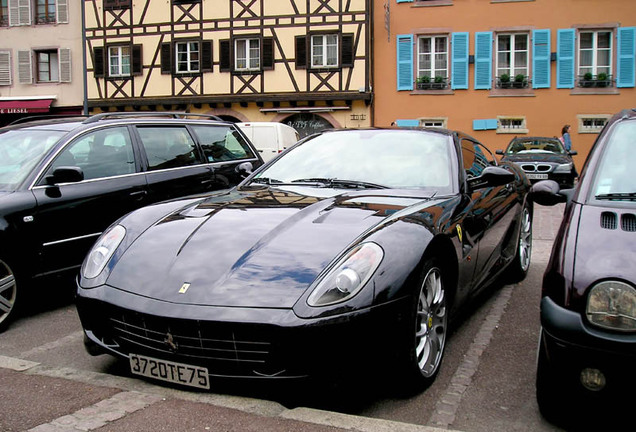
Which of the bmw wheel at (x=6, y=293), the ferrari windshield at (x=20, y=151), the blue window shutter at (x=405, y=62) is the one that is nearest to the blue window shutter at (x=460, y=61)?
the blue window shutter at (x=405, y=62)

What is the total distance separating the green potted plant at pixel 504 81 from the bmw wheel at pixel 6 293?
2133 cm

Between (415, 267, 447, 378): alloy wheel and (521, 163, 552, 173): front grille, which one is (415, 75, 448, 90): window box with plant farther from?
(415, 267, 447, 378): alloy wheel

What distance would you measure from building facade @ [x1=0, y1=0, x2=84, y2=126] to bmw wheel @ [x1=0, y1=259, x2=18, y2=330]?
24831mm

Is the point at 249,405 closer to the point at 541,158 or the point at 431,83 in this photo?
the point at 541,158

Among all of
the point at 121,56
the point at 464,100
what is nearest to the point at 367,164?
the point at 464,100

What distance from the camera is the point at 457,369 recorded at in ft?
11.9

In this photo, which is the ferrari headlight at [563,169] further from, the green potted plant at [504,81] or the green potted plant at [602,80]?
the green potted plant at [602,80]

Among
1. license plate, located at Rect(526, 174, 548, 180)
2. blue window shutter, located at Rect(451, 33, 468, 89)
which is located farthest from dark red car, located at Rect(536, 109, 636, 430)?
blue window shutter, located at Rect(451, 33, 468, 89)

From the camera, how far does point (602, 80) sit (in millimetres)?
22453

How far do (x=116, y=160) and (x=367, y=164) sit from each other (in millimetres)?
2560

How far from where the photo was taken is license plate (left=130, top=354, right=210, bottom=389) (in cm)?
286

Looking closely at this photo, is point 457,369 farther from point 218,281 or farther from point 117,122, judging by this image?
point 117,122

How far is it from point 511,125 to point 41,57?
66.1 ft

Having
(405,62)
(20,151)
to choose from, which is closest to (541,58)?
Answer: (405,62)
